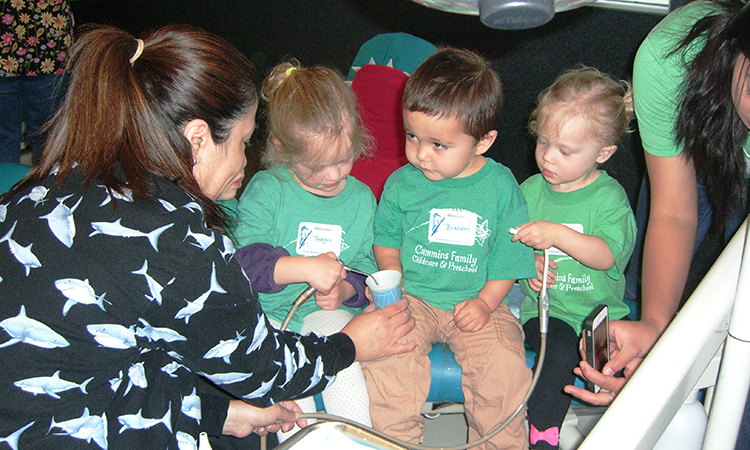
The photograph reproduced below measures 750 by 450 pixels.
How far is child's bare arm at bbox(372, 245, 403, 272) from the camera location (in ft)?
4.78

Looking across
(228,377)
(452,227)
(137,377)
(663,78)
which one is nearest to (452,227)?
(452,227)

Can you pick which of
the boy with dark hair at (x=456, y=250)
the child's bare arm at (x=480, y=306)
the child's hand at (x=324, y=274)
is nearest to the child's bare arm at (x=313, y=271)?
the child's hand at (x=324, y=274)

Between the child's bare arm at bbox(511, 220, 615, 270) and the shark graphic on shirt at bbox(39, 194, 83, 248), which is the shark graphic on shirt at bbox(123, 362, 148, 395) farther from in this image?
the child's bare arm at bbox(511, 220, 615, 270)

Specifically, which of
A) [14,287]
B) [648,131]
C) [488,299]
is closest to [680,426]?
[488,299]

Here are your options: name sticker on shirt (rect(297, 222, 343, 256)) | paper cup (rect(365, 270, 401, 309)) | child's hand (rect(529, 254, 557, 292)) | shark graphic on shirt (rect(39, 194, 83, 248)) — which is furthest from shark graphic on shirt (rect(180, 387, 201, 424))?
child's hand (rect(529, 254, 557, 292))

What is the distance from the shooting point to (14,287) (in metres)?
0.77

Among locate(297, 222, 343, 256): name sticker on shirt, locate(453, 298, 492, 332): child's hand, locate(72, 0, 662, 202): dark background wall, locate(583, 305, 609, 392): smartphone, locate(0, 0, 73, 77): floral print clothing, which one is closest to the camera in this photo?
locate(583, 305, 609, 392): smartphone

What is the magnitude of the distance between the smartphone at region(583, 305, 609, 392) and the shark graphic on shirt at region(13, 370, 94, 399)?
0.91m

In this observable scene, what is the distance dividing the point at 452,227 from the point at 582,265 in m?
0.36

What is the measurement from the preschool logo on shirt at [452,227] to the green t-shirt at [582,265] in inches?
9.3

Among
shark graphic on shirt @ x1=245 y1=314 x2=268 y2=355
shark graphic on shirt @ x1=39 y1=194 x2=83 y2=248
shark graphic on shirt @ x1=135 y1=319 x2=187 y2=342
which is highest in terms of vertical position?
shark graphic on shirt @ x1=39 y1=194 x2=83 y2=248

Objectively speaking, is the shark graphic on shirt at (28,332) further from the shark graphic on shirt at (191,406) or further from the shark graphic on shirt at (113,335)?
the shark graphic on shirt at (191,406)

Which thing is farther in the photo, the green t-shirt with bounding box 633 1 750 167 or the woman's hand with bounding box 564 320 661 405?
the green t-shirt with bounding box 633 1 750 167

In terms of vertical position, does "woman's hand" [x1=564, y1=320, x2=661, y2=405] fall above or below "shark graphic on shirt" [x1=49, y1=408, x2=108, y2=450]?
below
